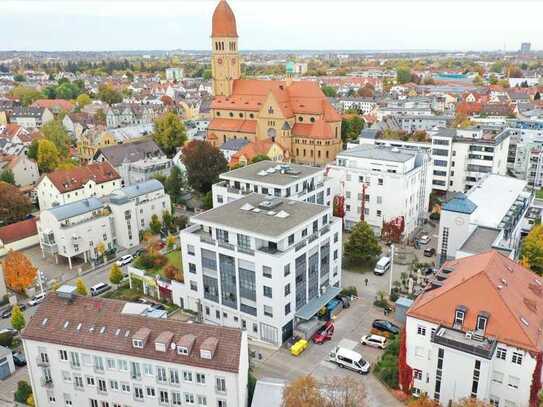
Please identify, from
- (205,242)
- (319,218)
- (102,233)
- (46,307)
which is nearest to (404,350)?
(319,218)

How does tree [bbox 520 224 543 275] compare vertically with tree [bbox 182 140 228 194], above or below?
below

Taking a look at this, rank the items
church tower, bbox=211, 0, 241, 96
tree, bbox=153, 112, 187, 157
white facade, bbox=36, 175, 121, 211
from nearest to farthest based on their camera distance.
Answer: white facade, bbox=36, 175, 121, 211 → church tower, bbox=211, 0, 241, 96 → tree, bbox=153, 112, 187, 157

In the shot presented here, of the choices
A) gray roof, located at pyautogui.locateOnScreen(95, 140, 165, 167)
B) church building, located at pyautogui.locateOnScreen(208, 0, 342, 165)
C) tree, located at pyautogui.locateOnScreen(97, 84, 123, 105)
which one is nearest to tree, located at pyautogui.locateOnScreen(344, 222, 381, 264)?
church building, located at pyautogui.locateOnScreen(208, 0, 342, 165)

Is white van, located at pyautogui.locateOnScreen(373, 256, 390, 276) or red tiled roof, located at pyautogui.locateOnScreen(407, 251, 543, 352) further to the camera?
white van, located at pyautogui.locateOnScreen(373, 256, 390, 276)

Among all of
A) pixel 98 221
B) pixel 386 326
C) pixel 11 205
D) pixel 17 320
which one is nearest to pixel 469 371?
pixel 386 326

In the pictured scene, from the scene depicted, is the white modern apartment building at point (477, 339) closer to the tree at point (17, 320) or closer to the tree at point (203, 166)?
the tree at point (17, 320)

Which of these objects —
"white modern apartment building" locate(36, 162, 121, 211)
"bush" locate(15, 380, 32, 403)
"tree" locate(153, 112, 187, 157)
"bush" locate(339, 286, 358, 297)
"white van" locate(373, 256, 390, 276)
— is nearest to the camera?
"bush" locate(15, 380, 32, 403)

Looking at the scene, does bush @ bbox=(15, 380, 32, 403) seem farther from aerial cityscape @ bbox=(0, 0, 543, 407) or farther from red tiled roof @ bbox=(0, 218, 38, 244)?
red tiled roof @ bbox=(0, 218, 38, 244)

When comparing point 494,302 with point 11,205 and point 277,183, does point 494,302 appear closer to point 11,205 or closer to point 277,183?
point 277,183
